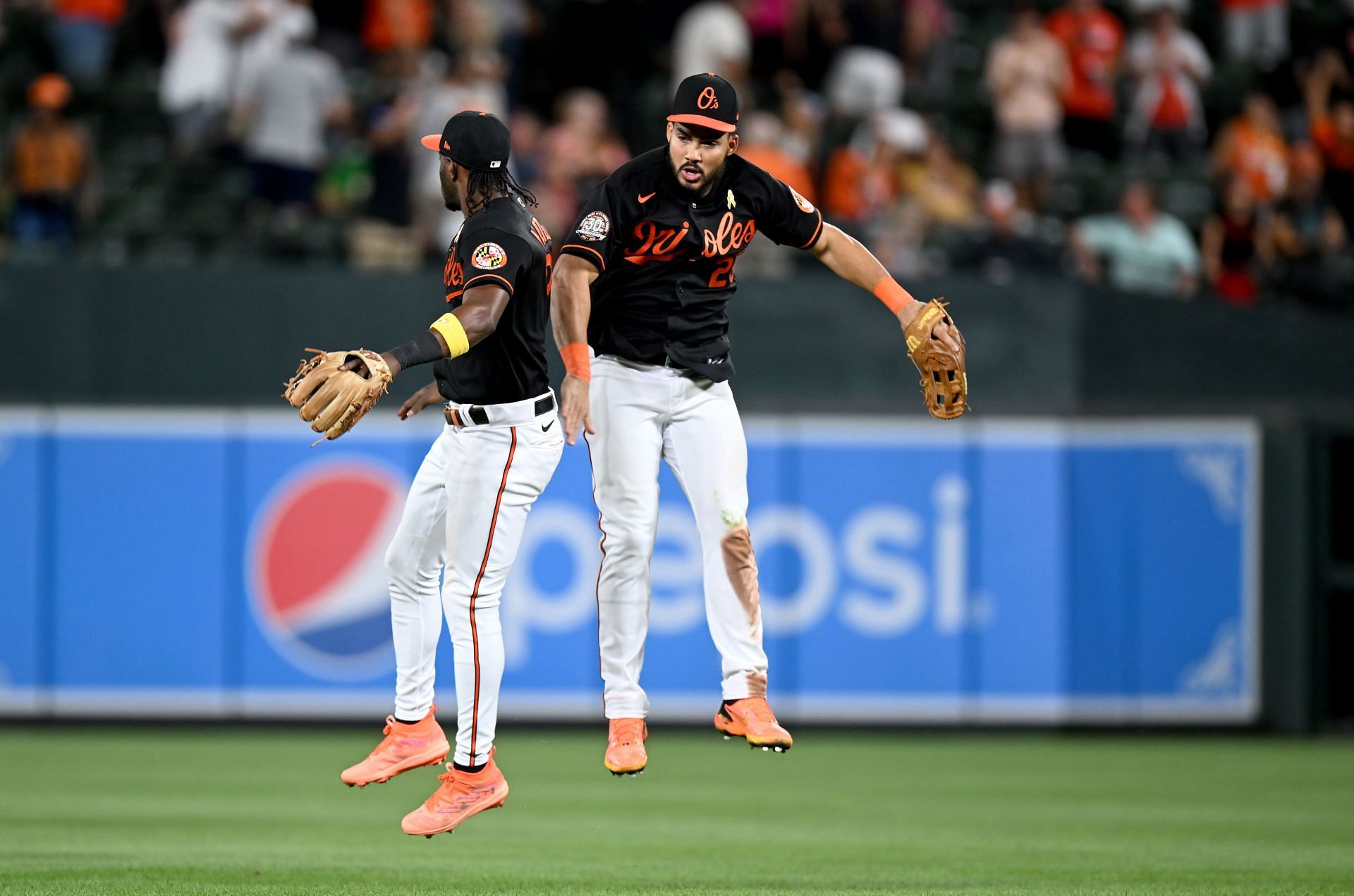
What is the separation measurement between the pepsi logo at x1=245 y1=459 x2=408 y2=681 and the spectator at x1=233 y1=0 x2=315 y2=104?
3005mm

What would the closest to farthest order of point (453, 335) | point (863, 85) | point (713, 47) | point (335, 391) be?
point (335, 391) < point (453, 335) < point (713, 47) < point (863, 85)

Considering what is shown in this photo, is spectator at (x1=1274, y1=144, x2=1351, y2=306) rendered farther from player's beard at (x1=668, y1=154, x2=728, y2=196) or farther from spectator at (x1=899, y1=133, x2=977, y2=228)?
player's beard at (x1=668, y1=154, x2=728, y2=196)

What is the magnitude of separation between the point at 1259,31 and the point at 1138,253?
11.3 ft

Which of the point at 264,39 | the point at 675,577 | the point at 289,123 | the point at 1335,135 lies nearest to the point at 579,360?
the point at 675,577

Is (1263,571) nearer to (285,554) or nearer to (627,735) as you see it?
(285,554)

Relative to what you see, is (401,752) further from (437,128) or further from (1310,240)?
(1310,240)

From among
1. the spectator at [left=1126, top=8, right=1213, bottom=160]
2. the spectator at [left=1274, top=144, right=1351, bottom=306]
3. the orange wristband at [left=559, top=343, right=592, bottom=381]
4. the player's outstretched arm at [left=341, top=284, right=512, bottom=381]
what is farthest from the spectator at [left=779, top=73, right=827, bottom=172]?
the player's outstretched arm at [left=341, top=284, right=512, bottom=381]

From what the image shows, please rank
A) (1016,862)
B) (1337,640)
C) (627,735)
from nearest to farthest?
(627,735) < (1016,862) < (1337,640)

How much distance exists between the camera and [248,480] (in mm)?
14586

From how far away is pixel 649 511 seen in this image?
25.5 feet

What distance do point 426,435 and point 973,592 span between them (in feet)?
13.5

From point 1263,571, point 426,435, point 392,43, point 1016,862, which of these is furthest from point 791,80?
point 1016,862

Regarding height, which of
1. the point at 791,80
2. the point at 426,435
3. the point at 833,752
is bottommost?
the point at 833,752

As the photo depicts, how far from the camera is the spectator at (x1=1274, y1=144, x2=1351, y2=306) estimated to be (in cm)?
1590
